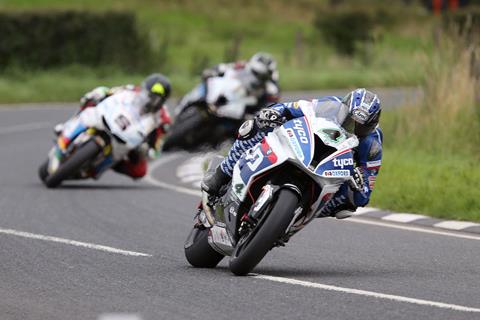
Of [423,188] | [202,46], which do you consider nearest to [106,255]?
[423,188]

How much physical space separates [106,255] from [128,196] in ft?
18.4

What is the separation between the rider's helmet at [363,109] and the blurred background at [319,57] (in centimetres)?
418

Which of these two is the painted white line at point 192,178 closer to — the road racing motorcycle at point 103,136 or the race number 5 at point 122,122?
the road racing motorcycle at point 103,136

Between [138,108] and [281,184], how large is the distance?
8257mm

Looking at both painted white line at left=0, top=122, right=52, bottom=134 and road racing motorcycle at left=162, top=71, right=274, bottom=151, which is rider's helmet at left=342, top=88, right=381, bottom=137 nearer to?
road racing motorcycle at left=162, top=71, right=274, bottom=151

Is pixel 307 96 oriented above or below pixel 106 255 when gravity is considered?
below

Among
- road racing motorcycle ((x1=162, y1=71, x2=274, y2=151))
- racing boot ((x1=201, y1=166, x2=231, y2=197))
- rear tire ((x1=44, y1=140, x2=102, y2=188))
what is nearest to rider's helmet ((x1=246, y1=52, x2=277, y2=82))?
road racing motorcycle ((x1=162, y1=71, x2=274, y2=151))

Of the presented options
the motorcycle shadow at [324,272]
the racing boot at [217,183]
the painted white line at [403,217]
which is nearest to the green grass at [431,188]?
the painted white line at [403,217]

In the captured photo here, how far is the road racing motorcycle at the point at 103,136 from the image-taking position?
1747 cm

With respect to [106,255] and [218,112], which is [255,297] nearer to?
[106,255]

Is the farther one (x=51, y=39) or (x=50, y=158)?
(x=51, y=39)

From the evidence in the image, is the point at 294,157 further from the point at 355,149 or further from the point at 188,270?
the point at 188,270

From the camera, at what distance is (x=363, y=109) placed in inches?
392

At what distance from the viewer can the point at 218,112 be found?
949 inches
